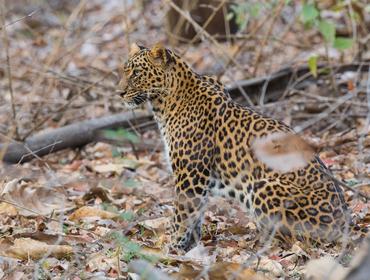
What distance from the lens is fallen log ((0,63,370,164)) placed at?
9828 mm

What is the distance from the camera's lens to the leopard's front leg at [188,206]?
23.5 ft

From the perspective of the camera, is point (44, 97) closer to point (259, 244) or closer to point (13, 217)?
point (13, 217)

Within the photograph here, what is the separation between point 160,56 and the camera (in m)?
7.55

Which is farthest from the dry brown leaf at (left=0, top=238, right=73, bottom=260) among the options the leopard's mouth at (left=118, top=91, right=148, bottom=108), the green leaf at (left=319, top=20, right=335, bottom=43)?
the green leaf at (left=319, top=20, right=335, bottom=43)

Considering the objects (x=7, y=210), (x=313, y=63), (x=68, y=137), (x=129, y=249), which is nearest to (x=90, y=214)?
(x=7, y=210)

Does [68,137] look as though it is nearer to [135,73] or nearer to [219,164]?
[135,73]

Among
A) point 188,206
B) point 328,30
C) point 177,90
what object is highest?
point 177,90

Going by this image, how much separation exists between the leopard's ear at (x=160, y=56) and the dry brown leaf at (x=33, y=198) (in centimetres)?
172

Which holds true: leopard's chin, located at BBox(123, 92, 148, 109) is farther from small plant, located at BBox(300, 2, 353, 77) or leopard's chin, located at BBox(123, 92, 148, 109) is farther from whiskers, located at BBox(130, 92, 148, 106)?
small plant, located at BBox(300, 2, 353, 77)

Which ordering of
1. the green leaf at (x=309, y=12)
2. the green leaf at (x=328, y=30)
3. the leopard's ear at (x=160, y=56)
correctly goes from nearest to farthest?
the leopard's ear at (x=160, y=56) → the green leaf at (x=309, y=12) → the green leaf at (x=328, y=30)

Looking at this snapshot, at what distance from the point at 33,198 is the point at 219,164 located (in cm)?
209

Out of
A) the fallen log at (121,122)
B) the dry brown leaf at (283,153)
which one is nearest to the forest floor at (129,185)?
the fallen log at (121,122)

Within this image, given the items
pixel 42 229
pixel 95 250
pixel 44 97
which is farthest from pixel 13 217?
pixel 44 97

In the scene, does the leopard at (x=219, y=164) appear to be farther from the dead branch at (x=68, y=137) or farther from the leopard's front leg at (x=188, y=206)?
the dead branch at (x=68, y=137)
